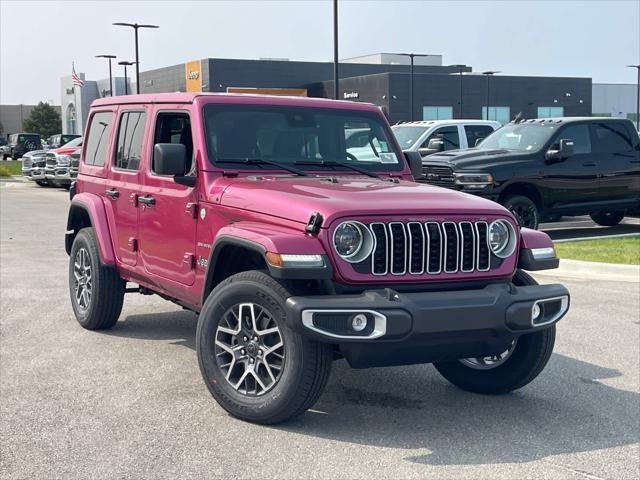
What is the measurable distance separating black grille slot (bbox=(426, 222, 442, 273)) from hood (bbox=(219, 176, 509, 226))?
0.31 feet

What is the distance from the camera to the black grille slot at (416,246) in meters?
5.29

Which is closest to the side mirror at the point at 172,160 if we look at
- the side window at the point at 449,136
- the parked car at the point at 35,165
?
the side window at the point at 449,136

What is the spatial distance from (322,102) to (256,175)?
3.45 ft

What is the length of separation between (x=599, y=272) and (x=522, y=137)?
14.3ft

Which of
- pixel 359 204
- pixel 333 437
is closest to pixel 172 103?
pixel 359 204

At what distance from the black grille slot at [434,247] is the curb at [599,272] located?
631cm

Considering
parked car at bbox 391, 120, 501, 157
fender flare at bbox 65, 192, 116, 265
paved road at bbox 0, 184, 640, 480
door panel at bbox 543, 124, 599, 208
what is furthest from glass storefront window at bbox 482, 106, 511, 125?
fender flare at bbox 65, 192, 116, 265

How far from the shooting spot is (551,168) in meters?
14.9

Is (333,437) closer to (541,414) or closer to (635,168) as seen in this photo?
(541,414)

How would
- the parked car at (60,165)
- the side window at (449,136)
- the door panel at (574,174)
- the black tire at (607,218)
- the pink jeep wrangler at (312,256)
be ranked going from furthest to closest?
1. the parked car at (60,165)
2. the side window at (449,136)
3. the black tire at (607,218)
4. the door panel at (574,174)
5. the pink jeep wrangler at (312,256)

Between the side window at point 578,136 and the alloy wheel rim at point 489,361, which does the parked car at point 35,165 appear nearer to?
the side window at point 578,136

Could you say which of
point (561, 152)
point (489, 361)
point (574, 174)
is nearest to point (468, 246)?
point (489, 361)

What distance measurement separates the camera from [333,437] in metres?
5.29

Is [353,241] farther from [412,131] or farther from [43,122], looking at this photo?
[43,122]
